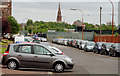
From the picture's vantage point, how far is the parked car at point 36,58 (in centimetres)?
1662

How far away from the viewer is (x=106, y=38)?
3002 inches

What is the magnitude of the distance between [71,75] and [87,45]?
30.6m

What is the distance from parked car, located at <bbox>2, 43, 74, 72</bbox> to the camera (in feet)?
54.5

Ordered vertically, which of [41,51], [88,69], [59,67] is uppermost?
[41,51]

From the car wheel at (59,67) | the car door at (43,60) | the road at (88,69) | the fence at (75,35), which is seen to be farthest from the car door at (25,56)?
the fence at (75,35)

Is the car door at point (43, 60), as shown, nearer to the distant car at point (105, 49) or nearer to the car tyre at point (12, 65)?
the car tyre at point (12, 65)

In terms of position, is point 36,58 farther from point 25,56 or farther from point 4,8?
point 4,8

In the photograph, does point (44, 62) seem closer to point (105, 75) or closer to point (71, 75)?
point (71, 75)

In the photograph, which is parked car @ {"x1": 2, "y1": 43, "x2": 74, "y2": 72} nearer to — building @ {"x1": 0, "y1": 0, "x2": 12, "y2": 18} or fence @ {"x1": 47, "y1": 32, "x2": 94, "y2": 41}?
building @ {"x1": 0, "y1": 0, "x2": 12, "y2": 18}

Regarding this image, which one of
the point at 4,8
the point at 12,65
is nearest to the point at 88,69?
the point at 12,65

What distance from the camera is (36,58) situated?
16.6 m

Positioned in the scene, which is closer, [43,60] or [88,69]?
[43,60]

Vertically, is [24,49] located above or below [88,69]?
above

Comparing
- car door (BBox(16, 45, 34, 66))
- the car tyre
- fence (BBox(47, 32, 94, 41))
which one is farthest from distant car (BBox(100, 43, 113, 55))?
fence (BBox(47, 32, 94, 41))
